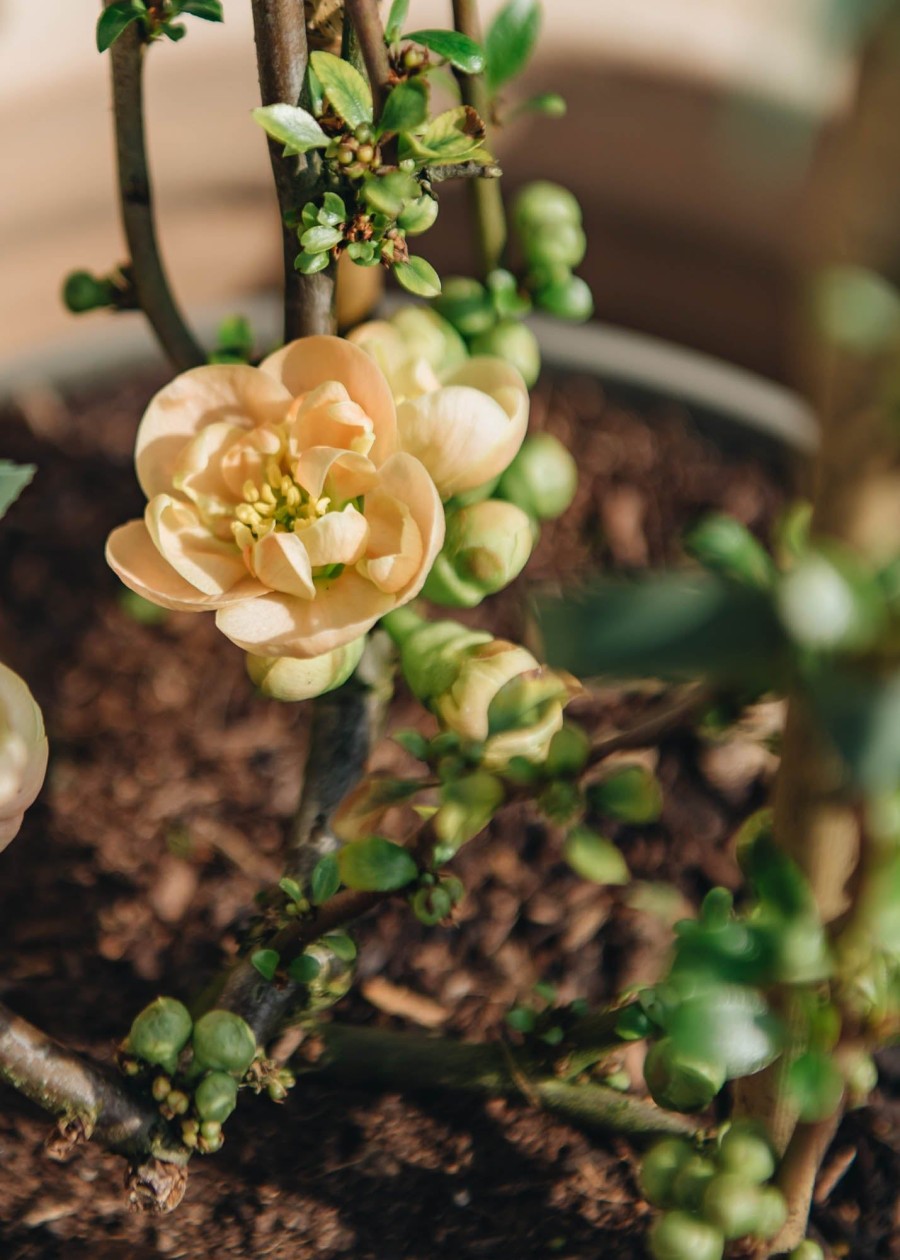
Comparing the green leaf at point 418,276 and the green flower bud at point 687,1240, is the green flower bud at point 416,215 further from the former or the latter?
the green flower bud at point 687,1240

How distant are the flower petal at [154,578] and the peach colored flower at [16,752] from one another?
62mm

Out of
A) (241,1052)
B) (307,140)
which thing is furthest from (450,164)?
(241,1052)

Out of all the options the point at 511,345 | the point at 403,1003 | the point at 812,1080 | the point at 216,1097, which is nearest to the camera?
the point at 812,1080

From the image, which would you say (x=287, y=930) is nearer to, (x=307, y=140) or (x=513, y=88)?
(x=307, y=140)

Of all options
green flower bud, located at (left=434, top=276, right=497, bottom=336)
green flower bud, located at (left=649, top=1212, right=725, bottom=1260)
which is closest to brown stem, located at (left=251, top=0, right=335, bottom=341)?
green flower bud, located at (left=434, top=276, right=497, bottom=336)

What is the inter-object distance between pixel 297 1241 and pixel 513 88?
0.83 m

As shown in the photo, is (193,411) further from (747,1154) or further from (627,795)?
(747,1154)

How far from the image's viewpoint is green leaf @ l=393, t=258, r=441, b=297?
49 centimetres

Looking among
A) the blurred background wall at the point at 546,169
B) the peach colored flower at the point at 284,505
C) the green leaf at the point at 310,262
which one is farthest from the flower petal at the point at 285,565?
the blurred background wall at the point at 546,169

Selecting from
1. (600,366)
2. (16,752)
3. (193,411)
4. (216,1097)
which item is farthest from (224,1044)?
(600,366)

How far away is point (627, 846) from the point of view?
873mm

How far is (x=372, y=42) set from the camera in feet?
1.56

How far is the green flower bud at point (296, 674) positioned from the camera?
516 mm

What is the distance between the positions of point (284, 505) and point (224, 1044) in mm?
228
